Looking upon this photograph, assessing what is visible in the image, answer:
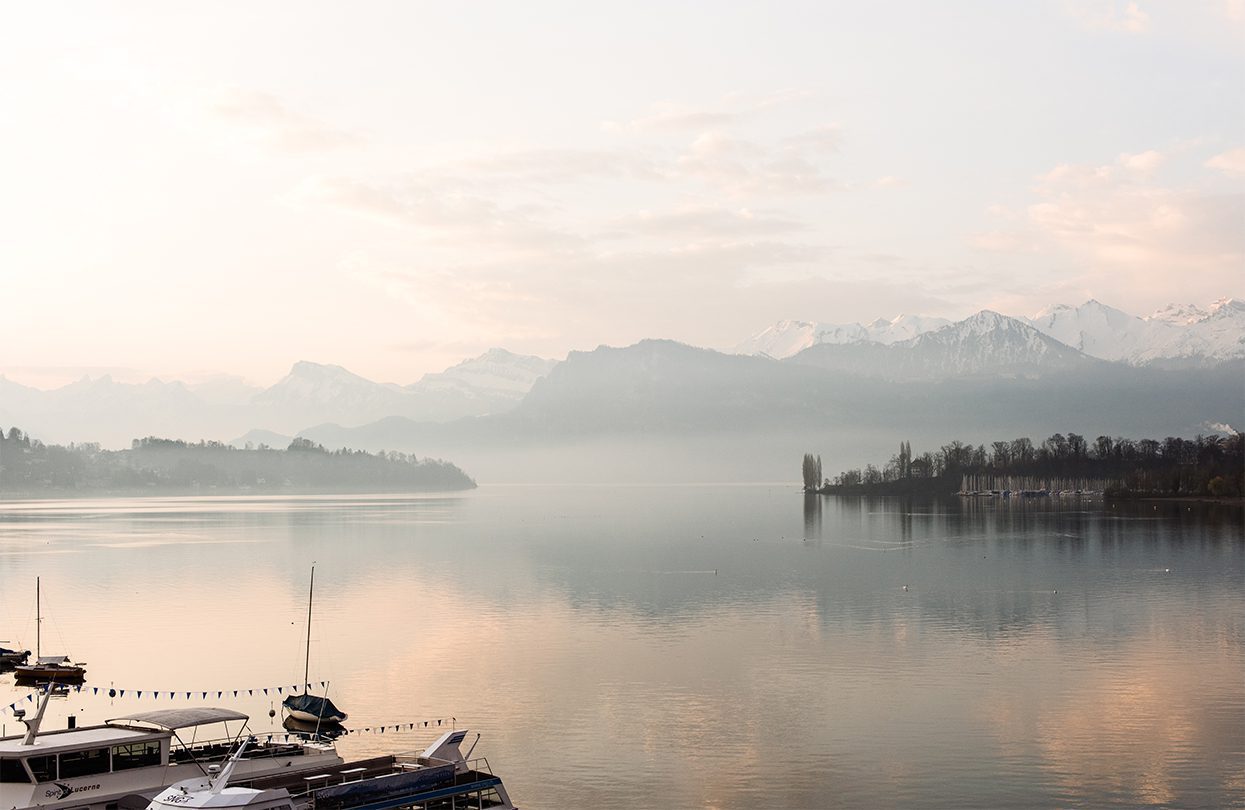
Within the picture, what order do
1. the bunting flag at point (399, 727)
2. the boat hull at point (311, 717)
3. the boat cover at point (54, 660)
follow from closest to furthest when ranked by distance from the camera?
the boat hull at point (311, 717)
the bunting flag at point (399, 727)
the boat cover at point (54, 660)

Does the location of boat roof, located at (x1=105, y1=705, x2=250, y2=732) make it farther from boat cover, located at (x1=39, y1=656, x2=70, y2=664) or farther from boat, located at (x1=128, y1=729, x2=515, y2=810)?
boat cover, located at (x1=39, y1=656, x2=70, y2=664)

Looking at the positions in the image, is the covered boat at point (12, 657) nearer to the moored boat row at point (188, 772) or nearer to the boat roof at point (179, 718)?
the boat roof at point (179, 718)

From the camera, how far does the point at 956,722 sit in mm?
54625

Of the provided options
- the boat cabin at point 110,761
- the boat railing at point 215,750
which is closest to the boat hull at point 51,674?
the boat railing at point 215,750

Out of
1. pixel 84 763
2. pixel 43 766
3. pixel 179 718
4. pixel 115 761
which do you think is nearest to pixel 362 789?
pixel 179 718

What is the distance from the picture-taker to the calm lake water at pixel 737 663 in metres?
47.0

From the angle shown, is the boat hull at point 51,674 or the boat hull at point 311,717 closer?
the boat hull at point 311,717

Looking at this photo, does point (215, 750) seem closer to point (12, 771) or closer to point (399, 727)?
point (12, 771)

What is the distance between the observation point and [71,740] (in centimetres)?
3816

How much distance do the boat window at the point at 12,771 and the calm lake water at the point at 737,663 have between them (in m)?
14.9

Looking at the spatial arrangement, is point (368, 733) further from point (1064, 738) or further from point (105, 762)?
point (1064, 738)

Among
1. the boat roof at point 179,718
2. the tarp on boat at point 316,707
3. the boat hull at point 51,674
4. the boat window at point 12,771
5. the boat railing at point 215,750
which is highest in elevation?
the boat roof at point 179,718

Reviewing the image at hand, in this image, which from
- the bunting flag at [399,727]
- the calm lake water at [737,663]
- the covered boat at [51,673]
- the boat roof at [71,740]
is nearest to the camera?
the boat roof at [71,740]

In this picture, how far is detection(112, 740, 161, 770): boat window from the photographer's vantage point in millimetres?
38438
